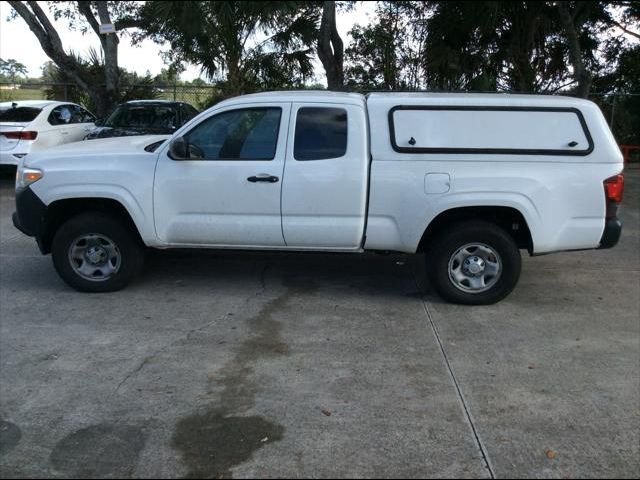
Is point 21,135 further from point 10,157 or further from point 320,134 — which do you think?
point 320,134

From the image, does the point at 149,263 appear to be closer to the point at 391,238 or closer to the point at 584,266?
the point at 391,238

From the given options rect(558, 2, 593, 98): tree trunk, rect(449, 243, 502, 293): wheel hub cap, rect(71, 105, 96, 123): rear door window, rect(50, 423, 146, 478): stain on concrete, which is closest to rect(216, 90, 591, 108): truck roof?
rect(449, 243, 502, 293): wheel hub cap

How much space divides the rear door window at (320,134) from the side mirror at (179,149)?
98 cm

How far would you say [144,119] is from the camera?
11.9 meters

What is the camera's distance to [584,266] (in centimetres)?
752

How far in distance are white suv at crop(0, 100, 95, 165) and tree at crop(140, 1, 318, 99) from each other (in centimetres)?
293

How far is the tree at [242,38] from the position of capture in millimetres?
13188

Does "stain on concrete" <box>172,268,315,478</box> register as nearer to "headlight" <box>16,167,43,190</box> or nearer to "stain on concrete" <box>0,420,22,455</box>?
"stain on concrete" <box>0,420,22,455</box>

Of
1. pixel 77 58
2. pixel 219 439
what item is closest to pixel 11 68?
pixel 77 58

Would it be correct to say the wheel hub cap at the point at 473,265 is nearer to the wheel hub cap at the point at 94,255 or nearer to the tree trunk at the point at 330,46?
the wheel hub cap at the point at 94,255

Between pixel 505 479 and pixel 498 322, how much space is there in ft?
7.93

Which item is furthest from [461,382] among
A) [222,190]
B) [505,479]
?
[222,190]

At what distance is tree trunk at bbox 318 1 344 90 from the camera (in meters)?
13.8

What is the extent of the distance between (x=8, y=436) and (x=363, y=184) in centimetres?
340
